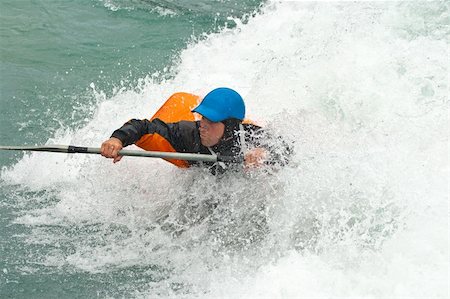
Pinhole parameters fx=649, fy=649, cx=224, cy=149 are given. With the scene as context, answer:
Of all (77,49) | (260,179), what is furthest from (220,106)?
(77,49)

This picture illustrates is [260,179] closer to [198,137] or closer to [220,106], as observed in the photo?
[198,137]

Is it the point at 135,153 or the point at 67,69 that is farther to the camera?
the point at 67,69

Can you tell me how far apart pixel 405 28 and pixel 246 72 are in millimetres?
1988

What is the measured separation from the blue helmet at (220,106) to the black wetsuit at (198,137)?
0.08m

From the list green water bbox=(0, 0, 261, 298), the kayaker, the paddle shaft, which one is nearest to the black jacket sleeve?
the kayaker

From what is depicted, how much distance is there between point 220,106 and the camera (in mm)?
4477

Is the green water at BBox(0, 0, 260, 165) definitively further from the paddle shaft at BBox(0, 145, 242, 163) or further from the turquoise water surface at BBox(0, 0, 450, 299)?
the paddle shaft at BBox(0, 145, 242, 163)

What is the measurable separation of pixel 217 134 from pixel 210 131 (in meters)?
0.06

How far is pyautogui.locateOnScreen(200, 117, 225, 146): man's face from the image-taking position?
455 centimetres

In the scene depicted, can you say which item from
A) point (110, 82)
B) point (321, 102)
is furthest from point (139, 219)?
point (110, 82)

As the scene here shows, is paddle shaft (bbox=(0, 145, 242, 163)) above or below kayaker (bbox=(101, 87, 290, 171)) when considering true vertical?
below

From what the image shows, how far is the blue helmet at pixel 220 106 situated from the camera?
176 inches

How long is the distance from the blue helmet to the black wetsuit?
81mm

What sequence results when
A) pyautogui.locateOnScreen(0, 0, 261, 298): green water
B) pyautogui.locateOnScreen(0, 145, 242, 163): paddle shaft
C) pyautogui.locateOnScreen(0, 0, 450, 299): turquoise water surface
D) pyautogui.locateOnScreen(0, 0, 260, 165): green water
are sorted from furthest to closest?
1. pyautogui.locateOnScreen(0, 0, 260, 165): green water
2. pyautogui.locateOnScreen(0, 145, 242, 163): paddle shaft
3. pyautogui.locateOnScreen(0, 0, 261, 298): green water
4. pyautogui.locateOnScreen(0, 0, 450, 299): turquoise water surface
